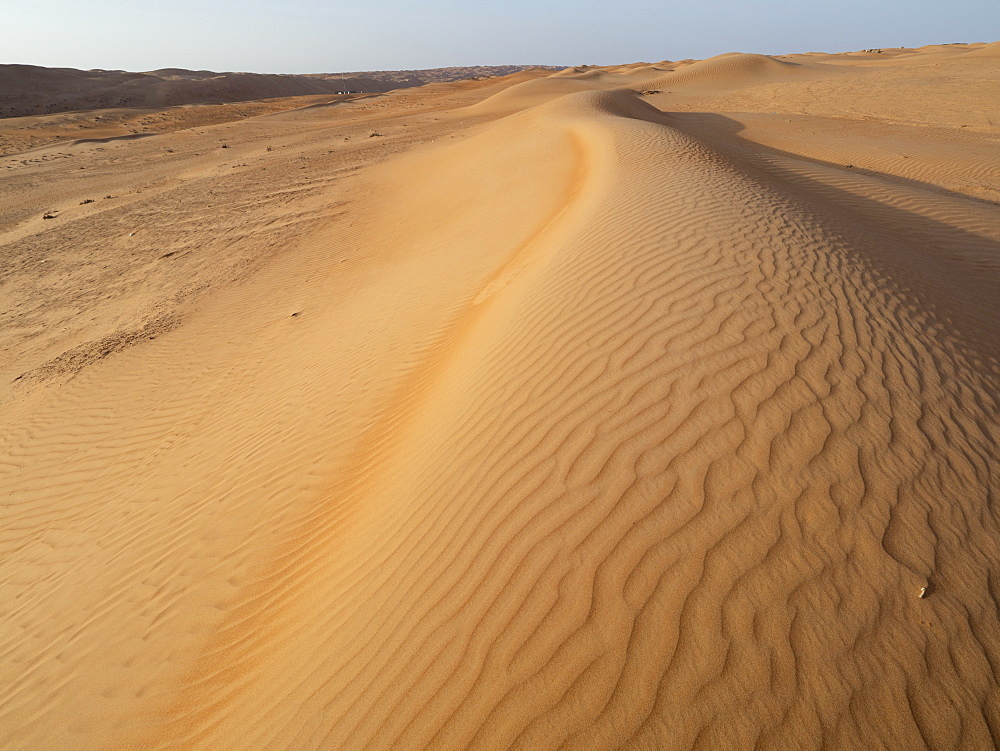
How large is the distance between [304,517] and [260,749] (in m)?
1.65

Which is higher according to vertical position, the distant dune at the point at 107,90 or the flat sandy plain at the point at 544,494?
the distant dune at the point at 107,90

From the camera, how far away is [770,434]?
276 cm

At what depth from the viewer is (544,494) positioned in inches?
106

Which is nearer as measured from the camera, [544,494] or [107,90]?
[544,494]

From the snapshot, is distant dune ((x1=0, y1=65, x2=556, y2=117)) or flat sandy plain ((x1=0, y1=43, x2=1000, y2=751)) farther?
distant dune ((x1=0, y1=65, x2=556, y2=117))

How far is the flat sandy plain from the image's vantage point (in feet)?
6.52

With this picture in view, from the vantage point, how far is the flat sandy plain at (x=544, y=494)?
78.2 inches

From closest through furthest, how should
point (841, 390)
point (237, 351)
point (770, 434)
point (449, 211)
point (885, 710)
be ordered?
point (885, 710), point (770, 434), point (841, 390), point (237, 351), point (449, 211)

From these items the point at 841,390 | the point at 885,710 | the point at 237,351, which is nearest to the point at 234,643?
the point at 885,710

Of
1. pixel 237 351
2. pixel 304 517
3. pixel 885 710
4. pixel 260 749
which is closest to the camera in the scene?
pixel 885 710

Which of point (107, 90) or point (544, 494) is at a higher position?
point (107, 90)

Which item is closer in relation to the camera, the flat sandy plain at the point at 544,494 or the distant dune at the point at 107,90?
the flat sandy plain at the point at 544,494

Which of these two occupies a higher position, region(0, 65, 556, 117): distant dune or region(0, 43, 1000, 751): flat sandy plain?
region(0, 65, 556, 117): distant dune

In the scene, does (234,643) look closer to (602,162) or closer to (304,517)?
(304,517)
